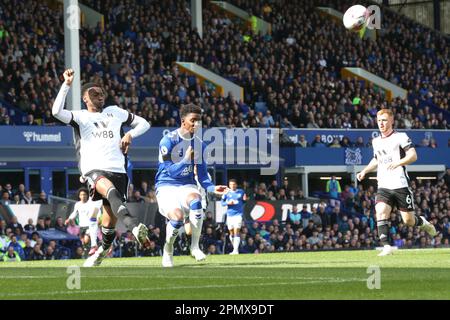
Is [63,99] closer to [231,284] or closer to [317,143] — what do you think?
[231,284]

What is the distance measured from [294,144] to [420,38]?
57.5ft

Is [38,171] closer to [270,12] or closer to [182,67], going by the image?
[182,67]

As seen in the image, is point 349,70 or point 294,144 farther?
point 349,70

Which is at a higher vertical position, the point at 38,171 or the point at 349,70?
the point at 349,70

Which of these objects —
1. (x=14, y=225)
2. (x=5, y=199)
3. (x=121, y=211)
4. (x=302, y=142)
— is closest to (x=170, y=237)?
(x=121, y=211)

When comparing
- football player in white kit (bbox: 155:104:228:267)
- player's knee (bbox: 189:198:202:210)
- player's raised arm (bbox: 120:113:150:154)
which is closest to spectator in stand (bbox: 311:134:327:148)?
football player in white kit (bbox: 155:104:228:267)

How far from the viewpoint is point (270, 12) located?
167ft

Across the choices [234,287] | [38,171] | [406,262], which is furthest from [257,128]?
[234,287]

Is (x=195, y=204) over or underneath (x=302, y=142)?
underneath

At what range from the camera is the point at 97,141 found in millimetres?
14312

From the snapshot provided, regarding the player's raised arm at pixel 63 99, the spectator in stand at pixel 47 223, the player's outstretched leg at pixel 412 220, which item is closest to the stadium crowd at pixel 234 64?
the spectator in stand at pixel 47 223

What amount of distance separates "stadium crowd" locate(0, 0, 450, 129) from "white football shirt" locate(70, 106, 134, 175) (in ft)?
62.5

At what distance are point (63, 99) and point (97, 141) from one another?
763 millimetres

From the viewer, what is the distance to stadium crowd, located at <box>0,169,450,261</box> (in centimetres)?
2920
